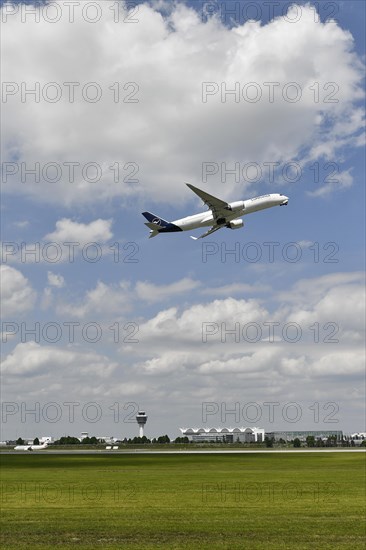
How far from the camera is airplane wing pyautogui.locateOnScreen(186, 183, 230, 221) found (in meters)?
59.5

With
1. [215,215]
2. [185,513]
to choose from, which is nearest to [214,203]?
[215,215]

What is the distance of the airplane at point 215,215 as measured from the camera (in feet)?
198

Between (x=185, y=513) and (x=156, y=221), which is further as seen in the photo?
(x=156, y=221)

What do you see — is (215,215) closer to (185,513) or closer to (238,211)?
(238,211)

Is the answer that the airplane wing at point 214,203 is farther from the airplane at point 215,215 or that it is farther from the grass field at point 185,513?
the grass field at point 185,513

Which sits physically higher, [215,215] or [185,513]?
[215,215]

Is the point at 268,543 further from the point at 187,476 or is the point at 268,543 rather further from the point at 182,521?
the point at 187,476

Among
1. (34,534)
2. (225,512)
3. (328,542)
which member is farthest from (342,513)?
(34,534)

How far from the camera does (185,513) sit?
34.8 m

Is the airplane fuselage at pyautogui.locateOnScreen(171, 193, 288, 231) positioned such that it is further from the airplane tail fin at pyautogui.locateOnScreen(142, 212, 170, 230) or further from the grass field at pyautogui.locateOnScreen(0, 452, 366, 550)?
the grass field at pyautogui.locateOnScreen(0, 452, 366, 550)

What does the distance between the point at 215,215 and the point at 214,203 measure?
5.52 ft

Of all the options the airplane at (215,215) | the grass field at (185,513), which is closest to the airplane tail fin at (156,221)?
the airplane at (215,215)

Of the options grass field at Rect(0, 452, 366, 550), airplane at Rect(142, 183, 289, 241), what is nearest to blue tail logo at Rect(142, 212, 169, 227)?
airplane at Rect(142, 183, 289, 241)

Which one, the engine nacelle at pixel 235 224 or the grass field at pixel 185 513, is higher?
the engine nacelle at pixel 235 224
